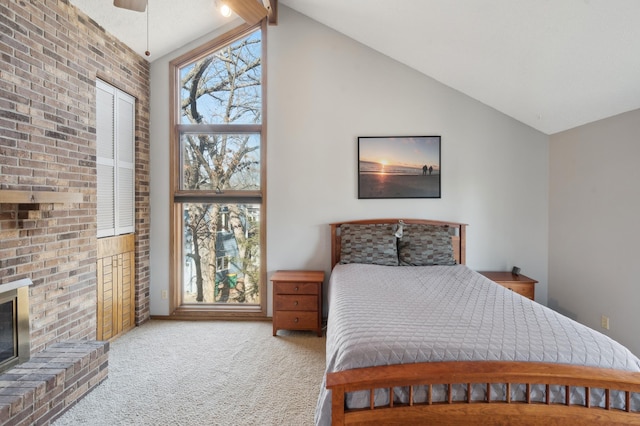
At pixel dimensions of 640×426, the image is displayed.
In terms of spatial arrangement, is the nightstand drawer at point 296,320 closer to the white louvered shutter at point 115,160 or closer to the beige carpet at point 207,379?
the beige carpet at point 207,379

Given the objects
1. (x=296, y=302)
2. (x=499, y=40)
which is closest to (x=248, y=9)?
(x=499, y=40)

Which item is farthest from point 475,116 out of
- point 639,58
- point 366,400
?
point 366,400

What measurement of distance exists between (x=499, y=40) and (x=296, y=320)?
2958mm

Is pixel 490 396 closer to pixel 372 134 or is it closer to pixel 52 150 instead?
pixel 372 134

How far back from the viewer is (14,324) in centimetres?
200

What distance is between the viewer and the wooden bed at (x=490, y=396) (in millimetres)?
1228

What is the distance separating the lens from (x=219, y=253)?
3.61 metres

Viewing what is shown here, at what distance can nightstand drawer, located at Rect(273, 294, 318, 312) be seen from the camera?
3.08 meters

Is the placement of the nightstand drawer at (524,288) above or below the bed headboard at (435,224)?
below

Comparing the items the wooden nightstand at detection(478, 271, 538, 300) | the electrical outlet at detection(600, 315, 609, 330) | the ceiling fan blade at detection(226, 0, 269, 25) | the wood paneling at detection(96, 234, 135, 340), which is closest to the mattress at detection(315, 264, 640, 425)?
the wooden nightstand at detection(478, 271, 538, 300)

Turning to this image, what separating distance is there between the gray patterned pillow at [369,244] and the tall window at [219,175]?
970 mm

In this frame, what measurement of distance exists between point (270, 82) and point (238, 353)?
277 cm

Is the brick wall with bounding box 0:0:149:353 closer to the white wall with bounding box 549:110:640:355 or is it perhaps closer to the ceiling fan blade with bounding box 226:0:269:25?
the ceiling fan blade with bounding box 226:0:269:25

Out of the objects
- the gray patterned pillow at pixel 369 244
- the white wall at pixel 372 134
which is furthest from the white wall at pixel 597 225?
the gray patterned pillow at pixel 369 244
